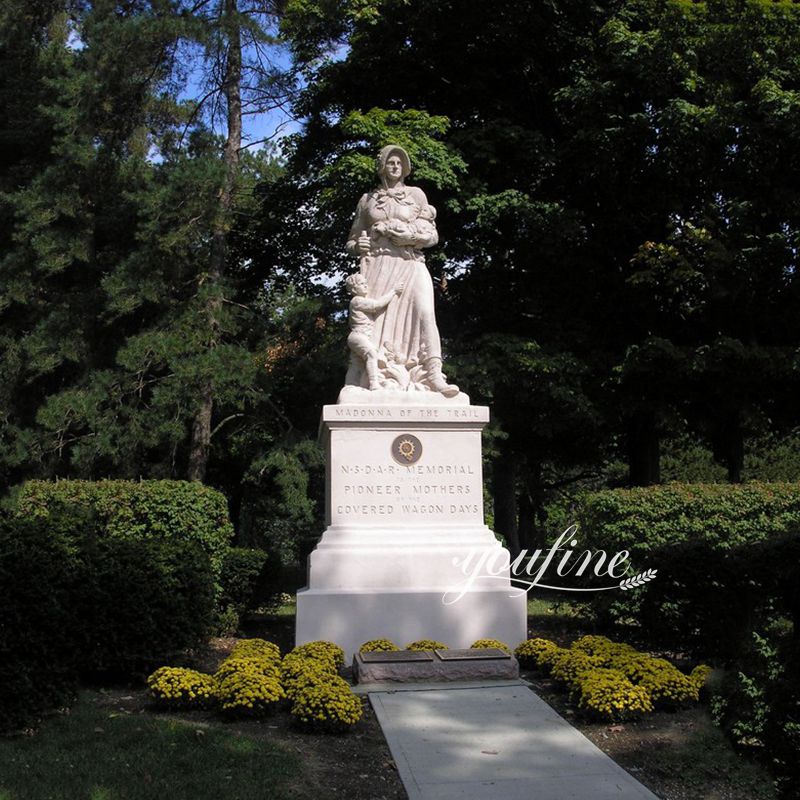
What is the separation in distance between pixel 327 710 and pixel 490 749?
1.10 m

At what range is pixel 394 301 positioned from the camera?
10.1 metres

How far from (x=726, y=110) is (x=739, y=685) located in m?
12.2

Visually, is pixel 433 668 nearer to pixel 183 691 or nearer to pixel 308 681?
pixel 308 681

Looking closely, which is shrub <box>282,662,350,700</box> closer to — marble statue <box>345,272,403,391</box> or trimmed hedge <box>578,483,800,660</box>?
trimmed hedge <box>578,483,800,660</box>

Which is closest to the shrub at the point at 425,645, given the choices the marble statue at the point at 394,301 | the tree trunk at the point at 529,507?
the marble statue at the point at 394,301

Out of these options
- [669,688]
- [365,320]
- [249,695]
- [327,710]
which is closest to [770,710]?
[669,688]

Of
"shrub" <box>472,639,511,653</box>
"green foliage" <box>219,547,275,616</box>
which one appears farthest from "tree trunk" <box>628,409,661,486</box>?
"shrub" <box>472,639,511,653</box>

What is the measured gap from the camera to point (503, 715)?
20.1 ft

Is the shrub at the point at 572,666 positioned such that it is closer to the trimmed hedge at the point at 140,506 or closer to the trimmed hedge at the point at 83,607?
the trimmed hedge at the point at 83,607

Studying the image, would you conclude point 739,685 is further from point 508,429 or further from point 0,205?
point 0,205

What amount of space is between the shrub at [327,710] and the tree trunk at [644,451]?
1212 cm

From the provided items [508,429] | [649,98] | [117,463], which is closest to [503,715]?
[117,463]

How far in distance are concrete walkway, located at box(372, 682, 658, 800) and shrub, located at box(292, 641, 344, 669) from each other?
0.72 m

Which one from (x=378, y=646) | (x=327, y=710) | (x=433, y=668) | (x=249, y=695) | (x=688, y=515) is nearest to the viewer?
(x=327, y=710)
